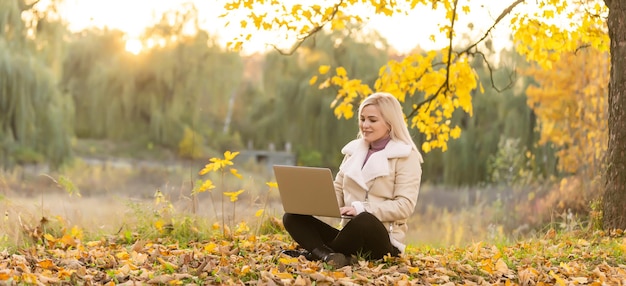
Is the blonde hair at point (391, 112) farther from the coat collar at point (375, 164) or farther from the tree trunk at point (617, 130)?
the tree trunk at point (617, 130)

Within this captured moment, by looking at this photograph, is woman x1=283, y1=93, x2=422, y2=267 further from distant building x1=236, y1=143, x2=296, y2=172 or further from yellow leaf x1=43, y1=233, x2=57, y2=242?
distant building x1=236, y1=143, x2=296, y2=172

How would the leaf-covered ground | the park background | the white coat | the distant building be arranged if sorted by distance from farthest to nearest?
the distant building, the park background, the white coat, the leaf-covered ground

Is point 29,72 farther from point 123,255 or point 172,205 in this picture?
point 123,255

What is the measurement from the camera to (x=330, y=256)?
4.24m

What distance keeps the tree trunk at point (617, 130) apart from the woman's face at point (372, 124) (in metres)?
2.80

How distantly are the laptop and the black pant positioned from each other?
9 cm

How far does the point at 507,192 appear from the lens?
14.4 meters

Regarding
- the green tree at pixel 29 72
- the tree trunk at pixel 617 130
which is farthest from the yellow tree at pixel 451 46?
the green tree at pixel 29 72

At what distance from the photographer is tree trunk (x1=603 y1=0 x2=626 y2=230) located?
21.2 ft

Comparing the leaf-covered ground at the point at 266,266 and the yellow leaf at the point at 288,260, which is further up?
the yellow leaf at the point at 288,260

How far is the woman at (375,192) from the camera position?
14.1 feet

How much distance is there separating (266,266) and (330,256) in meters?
0.33

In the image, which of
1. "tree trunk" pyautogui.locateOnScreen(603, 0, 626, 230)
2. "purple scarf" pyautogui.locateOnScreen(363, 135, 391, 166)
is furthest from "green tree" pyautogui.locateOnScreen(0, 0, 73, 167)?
"purple scarf" pyautogui.locateOnScreen(363, 135, 391, 166)

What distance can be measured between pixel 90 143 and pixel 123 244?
2197cm
